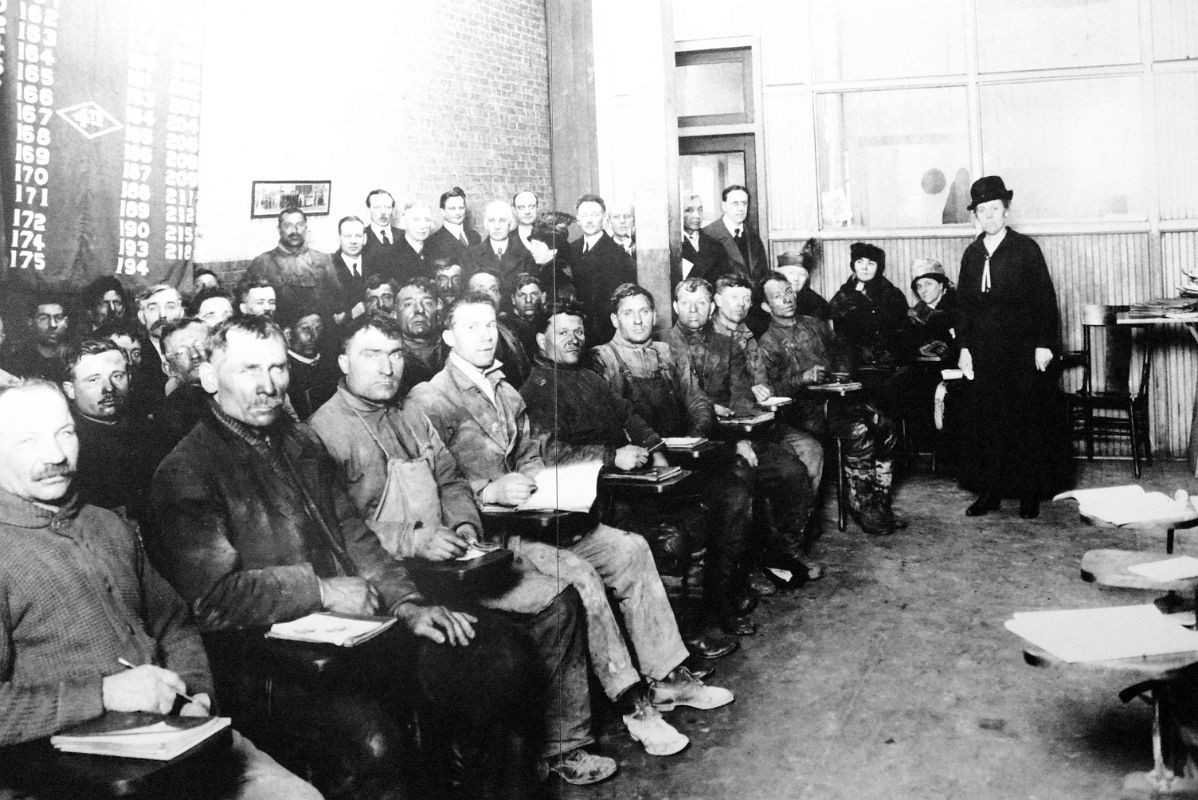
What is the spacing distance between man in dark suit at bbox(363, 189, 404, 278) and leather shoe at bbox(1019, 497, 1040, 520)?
4167 mm

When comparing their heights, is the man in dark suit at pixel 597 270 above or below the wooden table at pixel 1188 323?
above

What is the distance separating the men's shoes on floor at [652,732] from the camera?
10.8 ft

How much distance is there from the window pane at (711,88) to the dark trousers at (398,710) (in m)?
5.72

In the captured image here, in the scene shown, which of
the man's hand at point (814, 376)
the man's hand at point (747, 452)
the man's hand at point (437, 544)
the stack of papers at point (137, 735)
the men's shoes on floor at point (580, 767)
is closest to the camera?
the stack of papers at point (137, 735)

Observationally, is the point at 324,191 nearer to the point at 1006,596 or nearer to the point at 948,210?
the point at 1006,596

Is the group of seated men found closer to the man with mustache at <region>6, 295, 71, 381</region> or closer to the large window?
the man with mustache at <region>6, 295, 71, 381</region>

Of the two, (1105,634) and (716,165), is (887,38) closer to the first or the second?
(716,165)

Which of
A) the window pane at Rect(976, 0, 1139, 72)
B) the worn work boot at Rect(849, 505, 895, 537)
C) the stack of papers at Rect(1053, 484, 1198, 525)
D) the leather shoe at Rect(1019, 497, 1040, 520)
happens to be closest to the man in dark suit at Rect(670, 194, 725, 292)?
the worn work boot at Rect(849, 505, 895, 537)

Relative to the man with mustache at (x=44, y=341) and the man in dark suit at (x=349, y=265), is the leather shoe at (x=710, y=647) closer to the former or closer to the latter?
the man in dark suit at (x=349, y=265)

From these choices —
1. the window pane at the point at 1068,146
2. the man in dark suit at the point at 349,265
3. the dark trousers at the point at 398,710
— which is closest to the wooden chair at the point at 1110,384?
the window pane at the point at 1068,146

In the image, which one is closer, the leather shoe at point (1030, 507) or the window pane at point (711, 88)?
the leather shoe at point (1030, 507)

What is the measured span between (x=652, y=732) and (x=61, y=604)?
1.98 metres

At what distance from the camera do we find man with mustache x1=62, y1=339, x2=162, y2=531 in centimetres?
183

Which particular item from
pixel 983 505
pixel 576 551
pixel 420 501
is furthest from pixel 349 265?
pixel 983 505
